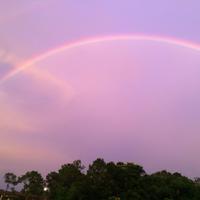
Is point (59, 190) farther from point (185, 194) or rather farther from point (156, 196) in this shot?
point (185, 194)

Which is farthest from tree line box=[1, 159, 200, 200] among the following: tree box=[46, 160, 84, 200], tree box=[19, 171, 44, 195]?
tree box=[19, 171, 44, 195]

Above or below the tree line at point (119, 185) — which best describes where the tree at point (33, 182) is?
above

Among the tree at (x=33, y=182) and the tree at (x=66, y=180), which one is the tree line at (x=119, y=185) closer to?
the tree at (x=66, y=180)

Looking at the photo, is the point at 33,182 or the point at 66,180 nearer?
the point at 66,180

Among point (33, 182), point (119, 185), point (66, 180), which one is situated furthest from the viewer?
point (33, 182)

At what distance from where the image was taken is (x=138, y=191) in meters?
67.1

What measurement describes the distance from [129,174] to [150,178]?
5.34 metres

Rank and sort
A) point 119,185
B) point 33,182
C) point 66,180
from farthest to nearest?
point 33,182 → point 66,180 → point 119,185

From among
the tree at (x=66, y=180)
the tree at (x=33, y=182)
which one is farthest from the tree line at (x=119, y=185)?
the tree at (x=33, y=182)

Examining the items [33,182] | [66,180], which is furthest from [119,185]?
[33,182]

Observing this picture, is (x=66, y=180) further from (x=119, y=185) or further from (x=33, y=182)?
(x=33, y=182)

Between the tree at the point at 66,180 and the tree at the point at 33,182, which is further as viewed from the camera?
the tree at the point at 33,182

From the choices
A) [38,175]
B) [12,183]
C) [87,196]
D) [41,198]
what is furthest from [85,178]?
[12,183]

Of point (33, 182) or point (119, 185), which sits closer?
point (119, 185)
